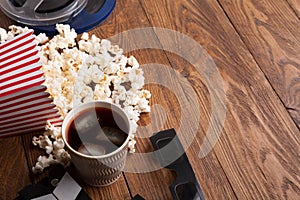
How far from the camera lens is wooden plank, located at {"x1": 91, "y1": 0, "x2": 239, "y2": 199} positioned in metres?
1.11

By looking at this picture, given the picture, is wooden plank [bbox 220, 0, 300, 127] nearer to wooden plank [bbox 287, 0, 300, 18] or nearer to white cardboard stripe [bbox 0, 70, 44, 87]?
wooden plank [bbox 287, 0, 300, 18]

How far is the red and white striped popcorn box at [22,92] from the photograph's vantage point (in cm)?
111

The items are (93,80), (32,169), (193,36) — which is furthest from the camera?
(193,36)

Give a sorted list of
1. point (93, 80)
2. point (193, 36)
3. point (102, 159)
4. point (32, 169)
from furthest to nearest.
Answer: point (193, 36) < point (93, 80) < point (32, 169) < point (102, 159)

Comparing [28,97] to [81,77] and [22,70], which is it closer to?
[22,70]

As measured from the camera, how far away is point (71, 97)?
1.21 m

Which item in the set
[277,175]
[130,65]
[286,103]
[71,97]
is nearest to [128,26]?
[130,65]

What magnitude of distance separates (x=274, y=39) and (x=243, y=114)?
0.27 metres

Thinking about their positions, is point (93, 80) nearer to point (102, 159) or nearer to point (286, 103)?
point (102, 159)

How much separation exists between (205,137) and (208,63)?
8.9 inches

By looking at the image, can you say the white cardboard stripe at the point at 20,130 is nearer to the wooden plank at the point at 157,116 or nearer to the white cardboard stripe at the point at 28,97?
the white cardboard stripe at the point at 28,97

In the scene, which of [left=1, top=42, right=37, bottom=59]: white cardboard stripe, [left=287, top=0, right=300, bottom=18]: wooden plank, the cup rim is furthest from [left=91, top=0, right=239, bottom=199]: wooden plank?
[left=287, top=0, right=300, bottom=18]: wooden plank

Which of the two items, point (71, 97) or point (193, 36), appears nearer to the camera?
point (71, 97)

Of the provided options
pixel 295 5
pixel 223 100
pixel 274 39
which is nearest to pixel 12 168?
pixel 223 100
